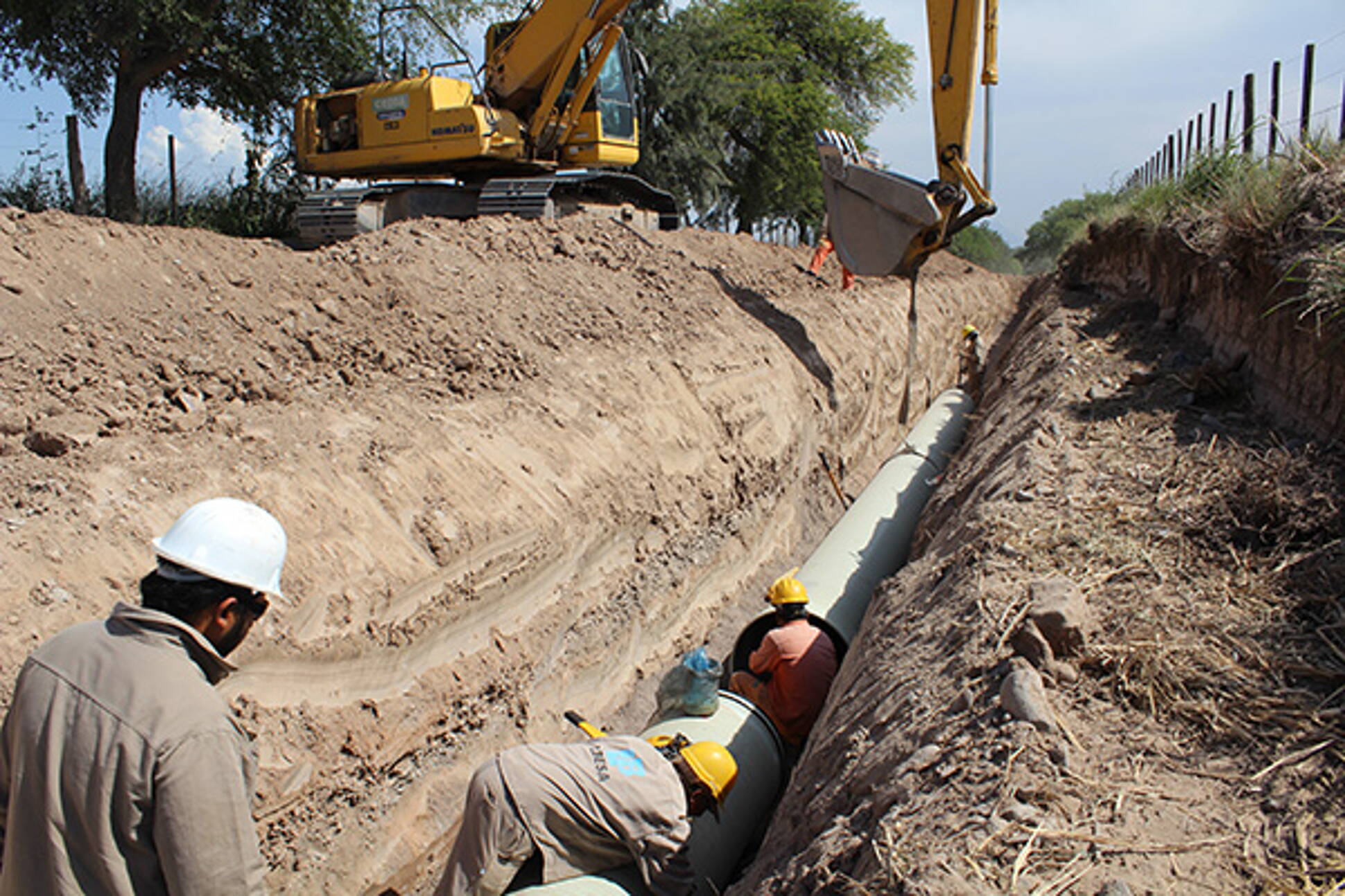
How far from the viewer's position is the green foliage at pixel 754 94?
25.2 meters

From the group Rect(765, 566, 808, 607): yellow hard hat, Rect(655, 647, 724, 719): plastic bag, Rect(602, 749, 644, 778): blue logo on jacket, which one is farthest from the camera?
Rect(765, 566, 808, 607): yellow hard hat

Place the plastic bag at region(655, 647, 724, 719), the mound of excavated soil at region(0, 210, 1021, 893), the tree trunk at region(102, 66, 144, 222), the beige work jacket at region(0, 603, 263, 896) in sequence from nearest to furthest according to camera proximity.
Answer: the beige work jacket at region(0, 603, 263, 896) < the mound of excavated soil at region(0, 210, 1021, 893) < the plastic bag at region(655, 647, 724, 719) < the tree trunk at region(102, 66, 144, 222)

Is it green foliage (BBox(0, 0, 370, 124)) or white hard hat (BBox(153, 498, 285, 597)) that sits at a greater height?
green foliage (BBox(0, 0, 370, 124))

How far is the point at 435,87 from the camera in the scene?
1056 cm

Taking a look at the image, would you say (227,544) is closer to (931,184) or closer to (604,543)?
(604,543)

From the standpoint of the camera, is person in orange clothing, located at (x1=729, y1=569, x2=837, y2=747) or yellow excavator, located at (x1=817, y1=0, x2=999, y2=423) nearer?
person in orange clothing, located at (x1=729, y1=569, x2=837, y2=747)

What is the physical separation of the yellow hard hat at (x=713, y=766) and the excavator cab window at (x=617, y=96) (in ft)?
30.3

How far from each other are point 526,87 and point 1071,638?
32.8ft

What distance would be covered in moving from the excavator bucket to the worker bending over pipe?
26.0ft

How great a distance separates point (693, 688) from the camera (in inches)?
190

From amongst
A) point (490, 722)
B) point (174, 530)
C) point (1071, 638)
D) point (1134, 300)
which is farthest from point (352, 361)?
point (1134, 300)

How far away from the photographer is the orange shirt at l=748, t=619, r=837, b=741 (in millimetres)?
5152

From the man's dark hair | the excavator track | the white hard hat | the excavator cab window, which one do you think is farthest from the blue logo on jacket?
the excavator cab window

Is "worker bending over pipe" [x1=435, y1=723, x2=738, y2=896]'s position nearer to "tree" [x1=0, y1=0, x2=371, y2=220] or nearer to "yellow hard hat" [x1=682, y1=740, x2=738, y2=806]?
"yellow hard hat" [x1=682, y1=740, x2=738, y2=806]
